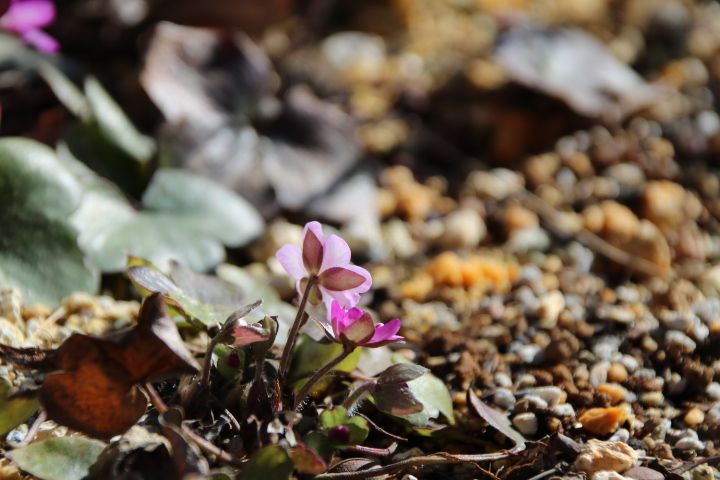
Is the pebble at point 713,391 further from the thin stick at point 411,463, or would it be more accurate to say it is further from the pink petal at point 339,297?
the pink petal at point 339,297

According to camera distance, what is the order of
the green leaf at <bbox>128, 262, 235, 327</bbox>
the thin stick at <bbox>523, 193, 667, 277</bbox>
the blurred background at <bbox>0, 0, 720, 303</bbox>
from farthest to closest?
the thin stick at <bbox>523, 193, 667, 277</bbox> < the blurred background at <bbox>0, 0, 720, 303</bbox> < the green leaf at <bbox>128, 262, 235, 327</bbox>

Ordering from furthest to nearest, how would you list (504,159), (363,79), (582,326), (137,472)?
(363,79)
(504,159)
(582,326)
(137,472)

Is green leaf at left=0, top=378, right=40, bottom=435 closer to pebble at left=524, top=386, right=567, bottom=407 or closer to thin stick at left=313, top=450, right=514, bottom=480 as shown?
thin stick at left=313, top=450, right=514, bottom=480

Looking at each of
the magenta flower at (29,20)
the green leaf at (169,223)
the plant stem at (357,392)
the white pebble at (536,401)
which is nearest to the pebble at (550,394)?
the white pebble at (536,401)

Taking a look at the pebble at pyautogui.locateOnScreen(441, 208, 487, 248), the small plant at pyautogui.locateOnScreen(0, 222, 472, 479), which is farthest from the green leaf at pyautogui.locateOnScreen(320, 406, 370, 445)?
the pebble at pyautogui.locateOnScreen(441, 208, 487, 248)

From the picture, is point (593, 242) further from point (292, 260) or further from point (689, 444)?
point (292, 260)

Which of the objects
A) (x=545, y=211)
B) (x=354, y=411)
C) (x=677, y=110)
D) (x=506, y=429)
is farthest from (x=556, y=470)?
(x=677, y=110)

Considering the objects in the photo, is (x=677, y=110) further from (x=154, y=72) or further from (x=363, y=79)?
(x=154, y=72)
